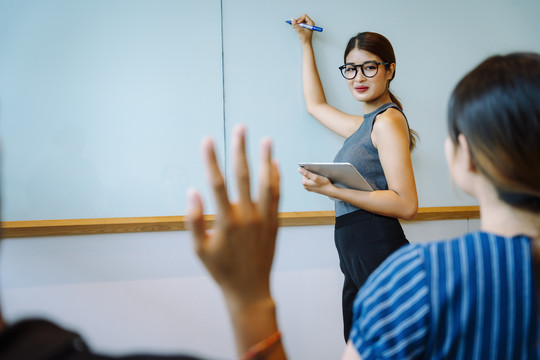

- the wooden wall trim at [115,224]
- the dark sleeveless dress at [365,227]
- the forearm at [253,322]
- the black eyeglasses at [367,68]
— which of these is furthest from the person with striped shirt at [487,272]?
the wooden wall trim at [115,224]

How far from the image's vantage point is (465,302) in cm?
53

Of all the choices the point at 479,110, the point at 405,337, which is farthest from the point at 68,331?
the point at 479,110

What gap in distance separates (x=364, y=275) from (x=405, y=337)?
913 millimetres

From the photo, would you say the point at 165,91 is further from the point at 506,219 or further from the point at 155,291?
the point at 506,219

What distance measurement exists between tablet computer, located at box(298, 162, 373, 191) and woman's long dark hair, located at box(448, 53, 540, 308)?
2.19 ft

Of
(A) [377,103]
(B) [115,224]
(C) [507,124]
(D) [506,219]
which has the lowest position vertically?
(B) [115,224]

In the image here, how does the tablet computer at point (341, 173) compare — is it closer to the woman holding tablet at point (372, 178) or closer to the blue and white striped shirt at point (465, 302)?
the woman holding tablet at point (372, 178)

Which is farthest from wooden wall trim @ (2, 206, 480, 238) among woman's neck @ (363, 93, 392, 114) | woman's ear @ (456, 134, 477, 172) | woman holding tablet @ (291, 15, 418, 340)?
woman's ear @ (456, 134, 477, 172)

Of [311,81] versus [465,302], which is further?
[311,81]

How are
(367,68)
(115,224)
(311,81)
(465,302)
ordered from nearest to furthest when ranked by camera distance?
(465,302), (367,68), (115,224), (311,81)

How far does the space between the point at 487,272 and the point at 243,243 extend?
0.36m

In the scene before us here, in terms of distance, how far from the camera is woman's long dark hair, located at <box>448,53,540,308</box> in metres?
0.53

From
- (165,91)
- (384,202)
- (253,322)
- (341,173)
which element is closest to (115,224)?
(165,91)

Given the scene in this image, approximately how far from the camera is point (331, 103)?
Answer: 1.91 meters
